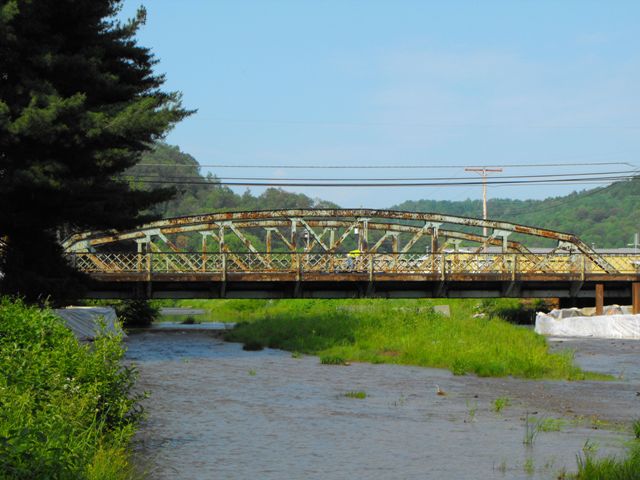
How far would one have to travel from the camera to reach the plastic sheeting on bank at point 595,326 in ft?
136

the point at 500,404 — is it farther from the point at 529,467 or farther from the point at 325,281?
the point at 325,281

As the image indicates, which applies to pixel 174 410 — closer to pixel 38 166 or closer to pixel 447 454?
pixel 447 454

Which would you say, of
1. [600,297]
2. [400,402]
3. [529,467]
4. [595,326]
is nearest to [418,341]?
[400,402]

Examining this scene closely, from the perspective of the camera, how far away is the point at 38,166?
25719 millimetres

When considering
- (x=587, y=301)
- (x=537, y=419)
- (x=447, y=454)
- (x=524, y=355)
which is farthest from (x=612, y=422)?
(x=587, y=301)

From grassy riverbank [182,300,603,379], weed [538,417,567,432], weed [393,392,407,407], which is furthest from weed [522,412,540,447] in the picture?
grassy riverbank [182,300,603,379]

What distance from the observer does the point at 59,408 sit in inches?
478

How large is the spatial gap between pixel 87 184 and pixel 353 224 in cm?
2705

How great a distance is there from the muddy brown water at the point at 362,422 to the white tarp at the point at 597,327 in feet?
43.6

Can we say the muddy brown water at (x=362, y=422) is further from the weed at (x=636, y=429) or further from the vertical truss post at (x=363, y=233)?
the vertical truss post at (x=363, y=233)

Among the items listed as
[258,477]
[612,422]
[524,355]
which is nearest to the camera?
[258,477]

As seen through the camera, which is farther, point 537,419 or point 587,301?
point 587,301

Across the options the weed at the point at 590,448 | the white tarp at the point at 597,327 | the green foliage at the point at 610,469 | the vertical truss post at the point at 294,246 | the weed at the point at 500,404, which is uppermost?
the vertical truss post at the point at 294,246

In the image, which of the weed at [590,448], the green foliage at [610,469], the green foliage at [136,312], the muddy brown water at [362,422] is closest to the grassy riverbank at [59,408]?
the muddy brown water at [362,422]
